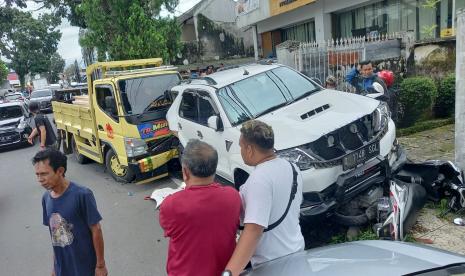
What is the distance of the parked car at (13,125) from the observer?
13.4 meters

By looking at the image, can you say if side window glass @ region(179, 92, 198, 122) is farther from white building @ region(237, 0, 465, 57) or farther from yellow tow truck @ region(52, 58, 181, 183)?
white building @ region(237, 0, 465, 57)

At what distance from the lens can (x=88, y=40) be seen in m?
13.4

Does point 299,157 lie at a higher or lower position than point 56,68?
lower

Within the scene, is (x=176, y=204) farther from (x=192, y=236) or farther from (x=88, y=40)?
(x=88, y=40)

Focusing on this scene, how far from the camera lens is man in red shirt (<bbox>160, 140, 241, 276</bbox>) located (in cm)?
211

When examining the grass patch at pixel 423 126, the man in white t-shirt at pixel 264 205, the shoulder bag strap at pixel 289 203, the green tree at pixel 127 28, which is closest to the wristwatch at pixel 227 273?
the man in white t-shirt at pixel 264 205

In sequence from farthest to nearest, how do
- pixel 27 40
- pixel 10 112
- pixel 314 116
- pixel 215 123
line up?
pixel 27 40
pixel 10 112
pixel 215 123
pixel 314 116

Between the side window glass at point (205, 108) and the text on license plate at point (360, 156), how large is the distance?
78.4 inches

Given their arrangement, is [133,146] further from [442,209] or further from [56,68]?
[56,68]

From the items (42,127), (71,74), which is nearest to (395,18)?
(42,127)

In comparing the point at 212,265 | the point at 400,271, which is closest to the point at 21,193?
the point at 212,265

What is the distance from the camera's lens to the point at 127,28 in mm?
13109

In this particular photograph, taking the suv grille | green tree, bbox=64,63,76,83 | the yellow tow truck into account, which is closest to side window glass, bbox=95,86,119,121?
the yellow tow truck

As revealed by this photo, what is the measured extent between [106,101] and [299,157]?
4.38 meters
